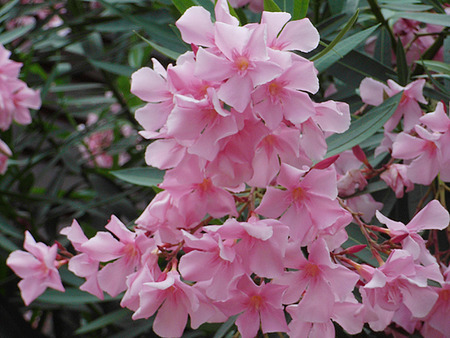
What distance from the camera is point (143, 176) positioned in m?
0.86

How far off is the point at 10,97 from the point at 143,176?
56 cm

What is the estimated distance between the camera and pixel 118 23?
56.5 inches

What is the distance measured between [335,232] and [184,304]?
0.17 metres

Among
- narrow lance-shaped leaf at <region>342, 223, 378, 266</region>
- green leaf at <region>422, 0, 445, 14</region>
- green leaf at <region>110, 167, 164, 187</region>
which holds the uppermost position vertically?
green leaf at <region>422, 0, 445, 14</region>

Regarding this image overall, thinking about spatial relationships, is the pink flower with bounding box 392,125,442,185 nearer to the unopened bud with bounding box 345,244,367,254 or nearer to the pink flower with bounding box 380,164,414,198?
the pink flower with bounding box 380,164,414,198

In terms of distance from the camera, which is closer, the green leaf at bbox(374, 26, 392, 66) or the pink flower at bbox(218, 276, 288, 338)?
the pink flower at bbox(218, 276, 288, 338)

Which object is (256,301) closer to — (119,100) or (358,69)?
(358,69)

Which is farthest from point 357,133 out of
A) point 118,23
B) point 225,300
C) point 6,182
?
point 6,182

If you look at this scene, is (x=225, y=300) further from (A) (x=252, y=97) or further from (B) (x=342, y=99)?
(B) (x=342, y=99)

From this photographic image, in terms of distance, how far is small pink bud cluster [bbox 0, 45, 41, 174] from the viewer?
1227 millimetres

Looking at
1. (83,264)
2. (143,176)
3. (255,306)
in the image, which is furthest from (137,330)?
(255,306)

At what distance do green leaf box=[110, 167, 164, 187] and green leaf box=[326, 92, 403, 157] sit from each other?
28cm

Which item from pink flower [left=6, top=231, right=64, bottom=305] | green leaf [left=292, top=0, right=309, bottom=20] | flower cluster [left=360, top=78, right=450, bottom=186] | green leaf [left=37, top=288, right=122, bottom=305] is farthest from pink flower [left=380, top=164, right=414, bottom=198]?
green leaf [left=37, top=288, right=122, bottom=305]

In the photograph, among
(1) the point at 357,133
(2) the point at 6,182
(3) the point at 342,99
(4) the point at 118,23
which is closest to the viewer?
(1) the point at 357,133
